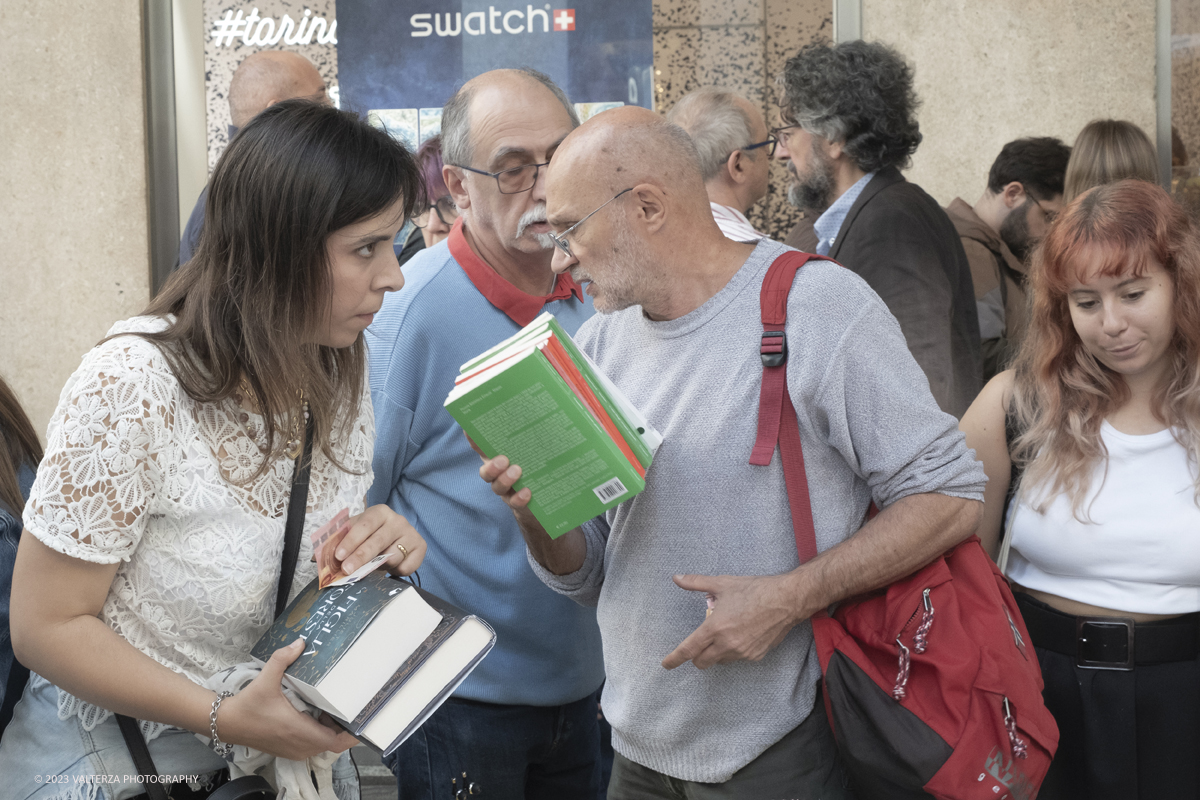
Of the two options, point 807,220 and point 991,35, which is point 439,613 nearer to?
point 807,220

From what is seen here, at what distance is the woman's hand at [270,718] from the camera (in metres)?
1.49

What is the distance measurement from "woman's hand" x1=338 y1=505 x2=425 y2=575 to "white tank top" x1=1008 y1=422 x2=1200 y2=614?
137 cm

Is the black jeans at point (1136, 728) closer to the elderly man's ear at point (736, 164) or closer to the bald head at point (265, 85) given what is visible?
the elderly man's ear at point (736, 164)

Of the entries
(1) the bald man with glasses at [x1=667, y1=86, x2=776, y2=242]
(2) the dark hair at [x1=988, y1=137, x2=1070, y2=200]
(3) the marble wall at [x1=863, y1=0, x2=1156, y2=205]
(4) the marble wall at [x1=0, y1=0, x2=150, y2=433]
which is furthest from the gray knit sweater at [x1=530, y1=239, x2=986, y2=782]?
(4) the marble wall at [x1=0, y1=0, x2=150, y2=433]

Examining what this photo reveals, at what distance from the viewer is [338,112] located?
174 cm

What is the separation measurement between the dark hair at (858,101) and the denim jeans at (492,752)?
2.09 meters

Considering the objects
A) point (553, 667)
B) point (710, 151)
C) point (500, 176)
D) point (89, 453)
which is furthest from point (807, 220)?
point (89, 453)

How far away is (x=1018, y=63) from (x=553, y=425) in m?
3.65

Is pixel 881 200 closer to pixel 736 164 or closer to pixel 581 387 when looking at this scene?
pixel 736 164

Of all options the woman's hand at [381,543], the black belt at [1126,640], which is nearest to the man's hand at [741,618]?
the woman's hand at [381,543]

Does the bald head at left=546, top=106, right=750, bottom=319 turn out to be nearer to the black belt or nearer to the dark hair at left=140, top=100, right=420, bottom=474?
the dark hair at left=140, top=100, right=420, bottom=474

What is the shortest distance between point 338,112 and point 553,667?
1.30 m

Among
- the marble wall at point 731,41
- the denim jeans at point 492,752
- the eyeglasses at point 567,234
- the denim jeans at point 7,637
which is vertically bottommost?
the denim jeans at point 492,752

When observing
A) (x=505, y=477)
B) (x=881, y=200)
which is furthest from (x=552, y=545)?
(x=881, y=200)
